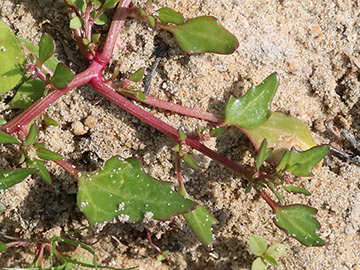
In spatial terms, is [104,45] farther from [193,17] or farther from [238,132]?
[238,132]

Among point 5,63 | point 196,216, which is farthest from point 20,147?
point 196,216

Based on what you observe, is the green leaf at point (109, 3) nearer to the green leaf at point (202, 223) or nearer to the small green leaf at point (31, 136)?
the small green leaf at point (31, 136)

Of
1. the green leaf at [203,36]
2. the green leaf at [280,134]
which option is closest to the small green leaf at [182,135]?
the green leaf at [280,134]

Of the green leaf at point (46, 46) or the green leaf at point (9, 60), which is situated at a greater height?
the green leaf at point (46, 46)

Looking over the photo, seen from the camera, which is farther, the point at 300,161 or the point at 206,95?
the point at 206,95

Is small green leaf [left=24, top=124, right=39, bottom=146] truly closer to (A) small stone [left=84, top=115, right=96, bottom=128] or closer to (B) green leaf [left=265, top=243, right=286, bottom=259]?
(A) small stone [left=84, top=115, right=96, bottom=128]

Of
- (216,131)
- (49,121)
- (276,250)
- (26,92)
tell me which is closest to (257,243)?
(276,250)
